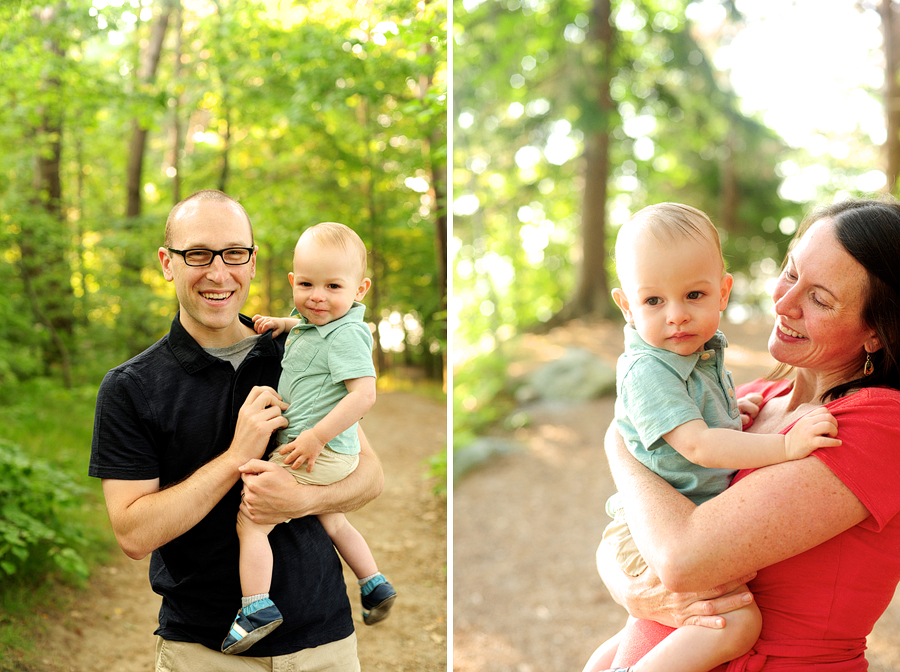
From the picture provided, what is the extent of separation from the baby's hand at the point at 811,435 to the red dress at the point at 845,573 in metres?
0.02

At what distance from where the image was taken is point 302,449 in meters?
1.70

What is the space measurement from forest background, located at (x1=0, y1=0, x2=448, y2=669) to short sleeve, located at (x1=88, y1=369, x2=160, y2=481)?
386 cm

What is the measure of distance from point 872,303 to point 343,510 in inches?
54.4

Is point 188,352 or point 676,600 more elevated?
point 188,352

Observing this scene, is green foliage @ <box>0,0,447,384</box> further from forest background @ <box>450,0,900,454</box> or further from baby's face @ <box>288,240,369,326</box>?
baby's face @ <box>288,240,369,326</box>

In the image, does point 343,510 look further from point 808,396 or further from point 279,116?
point 279,116

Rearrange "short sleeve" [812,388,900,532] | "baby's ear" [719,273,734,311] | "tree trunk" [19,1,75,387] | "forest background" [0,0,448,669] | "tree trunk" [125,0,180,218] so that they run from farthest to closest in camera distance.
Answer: "tree trunk" [125,0,180,218], "tree trunk" [19,1,75,387], "forest background" [0,0,448,669], "baby's ear" [719,273,734,311], "short sleeve" [812,388,900,532]

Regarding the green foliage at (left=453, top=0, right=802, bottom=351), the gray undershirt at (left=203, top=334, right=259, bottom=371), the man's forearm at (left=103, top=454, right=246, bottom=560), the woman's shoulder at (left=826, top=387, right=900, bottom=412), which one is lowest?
the man's forearm at (left=103, top=454, right=246, bottom=560)

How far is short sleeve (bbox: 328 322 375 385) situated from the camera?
1731 mm

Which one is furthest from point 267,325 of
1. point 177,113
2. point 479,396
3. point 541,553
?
point 177,113

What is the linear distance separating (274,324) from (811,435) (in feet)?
4.48

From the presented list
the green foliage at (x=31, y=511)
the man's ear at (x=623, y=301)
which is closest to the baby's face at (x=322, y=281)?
the man's ear at (x=623, y=301)

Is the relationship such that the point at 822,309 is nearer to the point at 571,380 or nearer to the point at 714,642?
the point at 714,642

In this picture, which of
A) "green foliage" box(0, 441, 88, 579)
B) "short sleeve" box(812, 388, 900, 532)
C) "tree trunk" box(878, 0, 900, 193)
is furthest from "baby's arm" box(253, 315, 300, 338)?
"tree trunk" box(878, 0, 900, 193)
